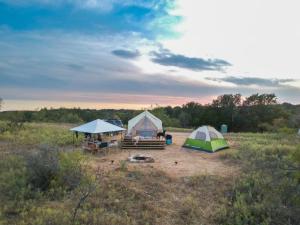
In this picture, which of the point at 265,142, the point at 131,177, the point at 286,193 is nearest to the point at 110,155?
the point at 131,177

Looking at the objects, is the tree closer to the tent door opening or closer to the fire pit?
the tent door opening

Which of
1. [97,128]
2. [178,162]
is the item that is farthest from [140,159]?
[97,128]

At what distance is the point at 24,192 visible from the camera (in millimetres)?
9477

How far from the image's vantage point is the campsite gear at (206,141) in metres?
17.1

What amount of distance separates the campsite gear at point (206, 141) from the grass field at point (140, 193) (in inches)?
140

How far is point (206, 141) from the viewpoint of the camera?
17188 mm

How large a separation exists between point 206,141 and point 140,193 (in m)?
8.13

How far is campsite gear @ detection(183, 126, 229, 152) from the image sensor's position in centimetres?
1708

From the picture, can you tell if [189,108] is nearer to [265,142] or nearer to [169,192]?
[265,142]

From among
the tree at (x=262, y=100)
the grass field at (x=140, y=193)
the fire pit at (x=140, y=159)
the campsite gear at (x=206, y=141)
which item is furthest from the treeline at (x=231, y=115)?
the grass field at (x=140, y=193)

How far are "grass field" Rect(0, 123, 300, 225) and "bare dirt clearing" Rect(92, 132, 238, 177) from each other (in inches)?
6.3

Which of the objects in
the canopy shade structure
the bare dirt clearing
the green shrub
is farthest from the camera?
the canopy shade structure

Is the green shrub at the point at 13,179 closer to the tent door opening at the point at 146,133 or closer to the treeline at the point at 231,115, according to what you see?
the tent door opening at the point at 146,133

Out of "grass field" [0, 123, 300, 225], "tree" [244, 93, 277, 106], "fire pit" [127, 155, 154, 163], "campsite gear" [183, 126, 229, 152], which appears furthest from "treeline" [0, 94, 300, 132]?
"grass field" [0, 123, 300, 225]
